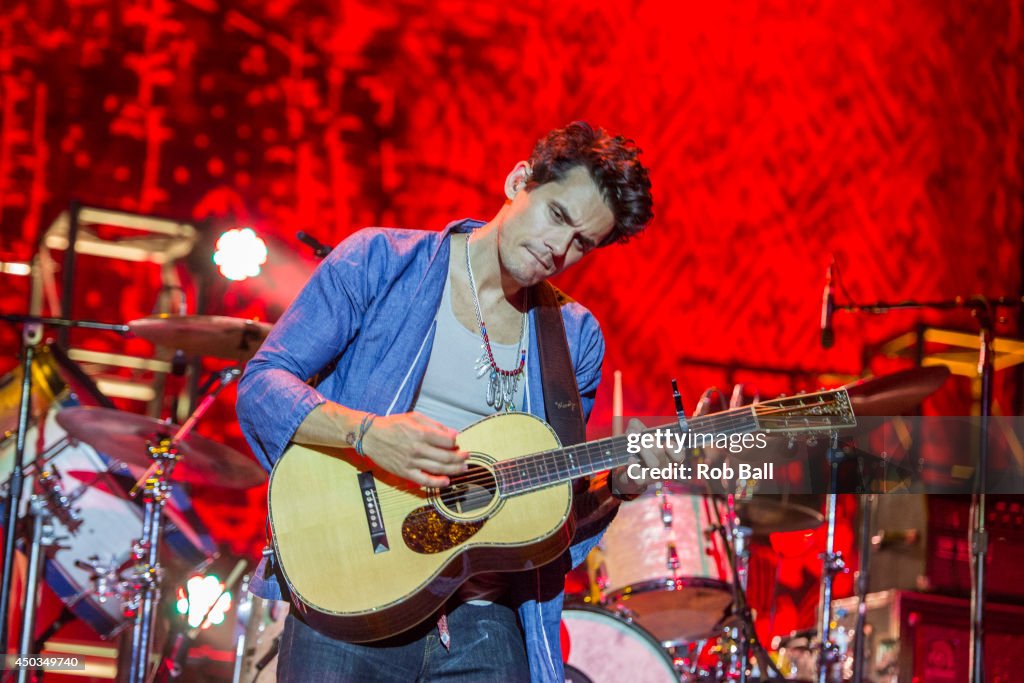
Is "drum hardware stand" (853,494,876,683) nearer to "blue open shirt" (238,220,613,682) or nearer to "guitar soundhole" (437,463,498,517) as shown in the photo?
→ "blue open shirt" (238,220,613,682)

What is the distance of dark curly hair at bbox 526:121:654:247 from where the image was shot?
2430 millimetres

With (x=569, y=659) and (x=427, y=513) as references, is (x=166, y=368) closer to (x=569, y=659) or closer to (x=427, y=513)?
(x=569, y=659)

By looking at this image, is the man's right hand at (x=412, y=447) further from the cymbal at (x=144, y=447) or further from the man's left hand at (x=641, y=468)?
the cymbal at (x=144, y=447)

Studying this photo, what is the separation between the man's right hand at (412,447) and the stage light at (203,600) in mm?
2673

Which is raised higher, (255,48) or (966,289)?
(255,48)

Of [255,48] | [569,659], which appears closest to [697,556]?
[569,659]

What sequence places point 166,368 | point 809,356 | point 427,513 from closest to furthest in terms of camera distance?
1. point 427,513
2. point 166,368
3. point 809,356

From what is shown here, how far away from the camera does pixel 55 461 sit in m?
5.00

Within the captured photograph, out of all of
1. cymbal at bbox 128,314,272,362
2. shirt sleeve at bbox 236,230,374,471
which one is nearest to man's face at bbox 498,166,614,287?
shirt sleeve at bbox 236,230,374,471

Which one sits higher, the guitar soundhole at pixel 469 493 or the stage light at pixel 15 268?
the stage light at pixel 15 268

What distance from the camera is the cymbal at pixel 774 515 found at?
16.3 feet

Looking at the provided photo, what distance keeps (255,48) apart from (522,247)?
15.6 feet

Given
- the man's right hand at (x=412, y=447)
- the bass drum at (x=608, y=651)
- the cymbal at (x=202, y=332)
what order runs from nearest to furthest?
the man's right hand at (x=412, y=447)
the bass drum at (x=608, y=651)
the cymbal at (x=202, y=332)

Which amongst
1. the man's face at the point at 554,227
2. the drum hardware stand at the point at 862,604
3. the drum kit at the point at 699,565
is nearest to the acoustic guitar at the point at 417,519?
the man's face at the point at 554,227
